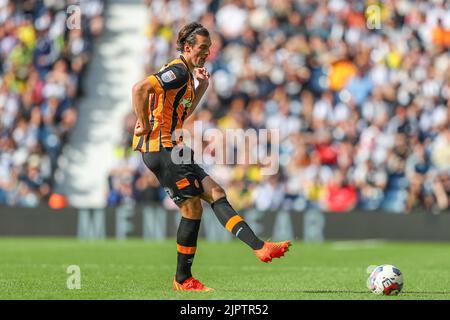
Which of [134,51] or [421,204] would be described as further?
[134,51]

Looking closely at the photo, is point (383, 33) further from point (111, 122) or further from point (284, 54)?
point (111, 122)

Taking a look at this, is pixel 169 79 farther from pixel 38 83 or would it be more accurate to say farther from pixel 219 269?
pixel 38 83

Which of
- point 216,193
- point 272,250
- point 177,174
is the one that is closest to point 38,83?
point 177,174

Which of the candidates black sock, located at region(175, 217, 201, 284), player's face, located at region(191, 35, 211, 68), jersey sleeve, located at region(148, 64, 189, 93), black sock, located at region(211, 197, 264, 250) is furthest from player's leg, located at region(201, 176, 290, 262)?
player's face, located at region(191, 35, 211, 68)

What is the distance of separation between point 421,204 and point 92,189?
8.46 meters

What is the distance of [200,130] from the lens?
25.4 m

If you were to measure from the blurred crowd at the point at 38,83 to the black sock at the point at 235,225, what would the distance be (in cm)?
1498

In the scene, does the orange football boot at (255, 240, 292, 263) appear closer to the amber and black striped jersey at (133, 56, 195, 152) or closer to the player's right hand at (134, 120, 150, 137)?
the amber and black striped jersey at (133, 56, 195, 152)

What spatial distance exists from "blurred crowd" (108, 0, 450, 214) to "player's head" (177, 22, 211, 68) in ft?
44.0

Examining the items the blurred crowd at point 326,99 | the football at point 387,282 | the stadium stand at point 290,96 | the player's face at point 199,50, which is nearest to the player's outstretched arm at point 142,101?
the player's face at point 199,50

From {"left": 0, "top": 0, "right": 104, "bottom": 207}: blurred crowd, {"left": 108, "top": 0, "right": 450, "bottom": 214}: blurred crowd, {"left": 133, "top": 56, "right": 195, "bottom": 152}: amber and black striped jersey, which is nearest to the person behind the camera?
{"left": 133, "top": 56, "right": 195, "bottom": 152}: amber and black striped jersey

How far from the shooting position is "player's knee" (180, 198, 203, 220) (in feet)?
36.5
